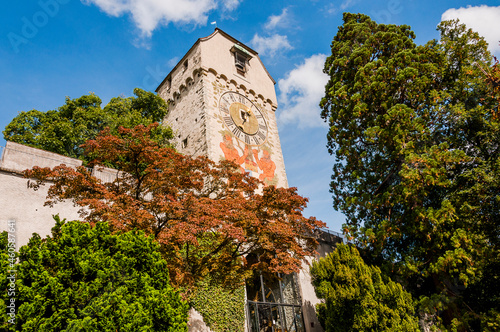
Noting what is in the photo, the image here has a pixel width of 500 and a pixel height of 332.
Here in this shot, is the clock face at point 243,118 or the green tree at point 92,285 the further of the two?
the clock face at point 243,118

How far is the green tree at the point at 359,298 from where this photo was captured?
382 inches

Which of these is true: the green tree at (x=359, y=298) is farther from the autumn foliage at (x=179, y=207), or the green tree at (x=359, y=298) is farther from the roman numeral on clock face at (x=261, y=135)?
the roman numeral on clock face at (x=261, y=135)

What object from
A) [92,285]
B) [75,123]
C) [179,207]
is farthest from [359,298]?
[75,123]

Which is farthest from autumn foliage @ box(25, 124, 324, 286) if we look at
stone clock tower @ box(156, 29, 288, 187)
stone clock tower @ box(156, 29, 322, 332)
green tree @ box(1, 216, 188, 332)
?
stone clock tower @ box(156, 29, 288, 187)

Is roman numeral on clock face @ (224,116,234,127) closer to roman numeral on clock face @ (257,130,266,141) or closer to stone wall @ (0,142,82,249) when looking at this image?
roman numeral on clock face @ (257,130,266,141)

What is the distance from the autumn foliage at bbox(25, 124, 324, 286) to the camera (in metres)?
7.80

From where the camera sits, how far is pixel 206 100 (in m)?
16.4

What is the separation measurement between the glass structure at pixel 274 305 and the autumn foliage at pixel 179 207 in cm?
259

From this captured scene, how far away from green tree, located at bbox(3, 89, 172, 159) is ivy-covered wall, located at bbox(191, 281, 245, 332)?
28.6 ft

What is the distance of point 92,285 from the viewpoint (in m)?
4.99

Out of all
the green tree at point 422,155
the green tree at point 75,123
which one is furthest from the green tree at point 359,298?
the green tree at point 75,123

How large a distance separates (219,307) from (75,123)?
1190cm

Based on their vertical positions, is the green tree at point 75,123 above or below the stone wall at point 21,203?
above

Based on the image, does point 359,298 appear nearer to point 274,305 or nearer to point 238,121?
point 274,305
